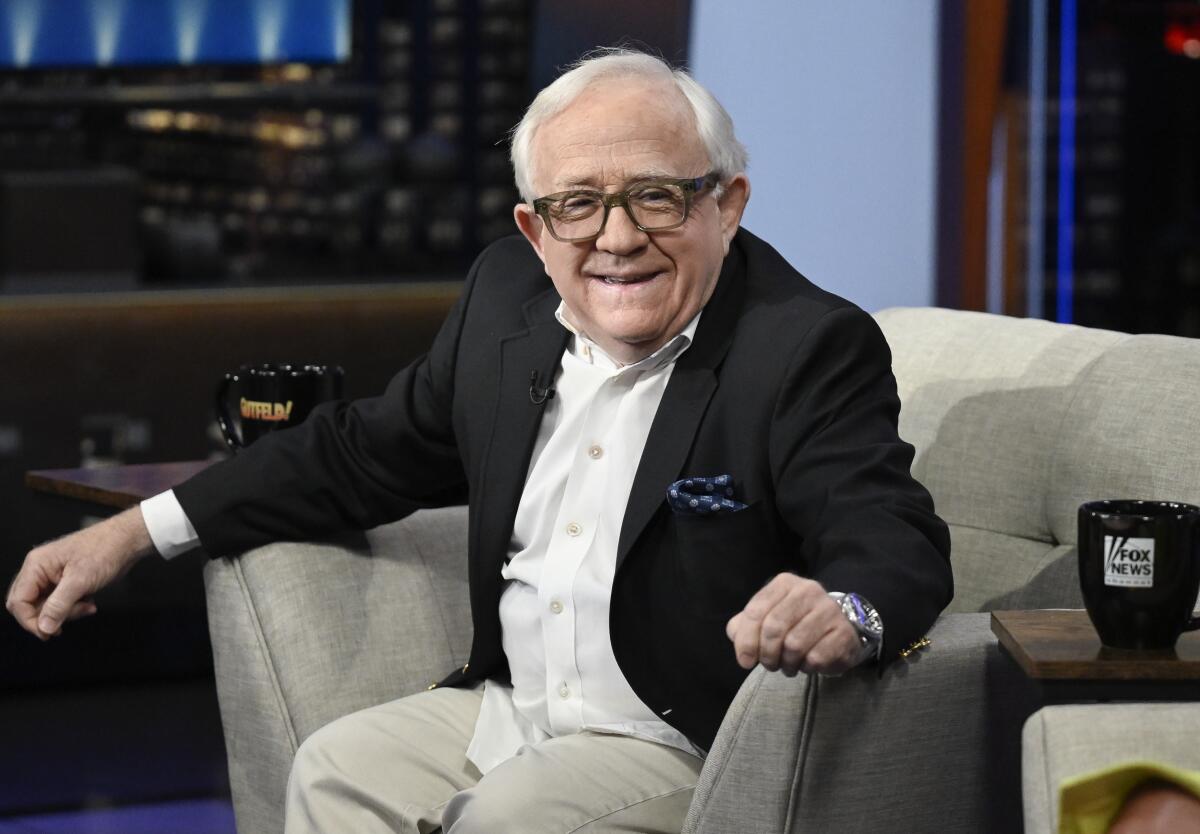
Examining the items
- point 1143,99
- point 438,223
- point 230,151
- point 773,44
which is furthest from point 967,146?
point 230,151

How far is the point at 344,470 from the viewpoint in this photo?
2.04m

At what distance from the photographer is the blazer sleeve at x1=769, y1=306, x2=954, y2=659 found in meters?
1.53

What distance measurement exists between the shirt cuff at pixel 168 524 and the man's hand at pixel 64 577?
1.4 inches

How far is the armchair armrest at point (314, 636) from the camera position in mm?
1979

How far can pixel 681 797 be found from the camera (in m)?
1.71

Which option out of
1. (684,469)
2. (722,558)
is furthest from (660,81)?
(722,558)

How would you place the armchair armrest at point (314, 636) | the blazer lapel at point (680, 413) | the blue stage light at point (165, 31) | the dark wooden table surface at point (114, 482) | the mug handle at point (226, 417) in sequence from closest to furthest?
the blazer lapel at point (680, 413)
the armchair armrest at point (314, 636)
the dark wooden table surface at point (114, 482)
the mug handle at point (226, 417)
the blue stage light at point (165, 31)

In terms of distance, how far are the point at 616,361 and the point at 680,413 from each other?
0.14 m

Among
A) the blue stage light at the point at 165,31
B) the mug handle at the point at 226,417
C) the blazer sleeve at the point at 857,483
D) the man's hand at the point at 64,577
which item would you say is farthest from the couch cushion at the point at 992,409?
the blue stage light at the point at 165,31

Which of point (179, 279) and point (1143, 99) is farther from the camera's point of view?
point (1143, 99)

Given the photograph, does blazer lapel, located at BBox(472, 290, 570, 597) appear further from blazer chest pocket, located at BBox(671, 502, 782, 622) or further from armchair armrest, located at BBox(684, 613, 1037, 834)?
armchair armrest, located at BBox(684, 613, 1037, 834)

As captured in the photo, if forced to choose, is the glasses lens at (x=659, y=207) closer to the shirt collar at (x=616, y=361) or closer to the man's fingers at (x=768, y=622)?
the shirt collar at (x=616, y=361)

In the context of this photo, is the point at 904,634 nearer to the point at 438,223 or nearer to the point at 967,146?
the point at 967,146

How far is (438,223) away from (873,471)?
141 inches
